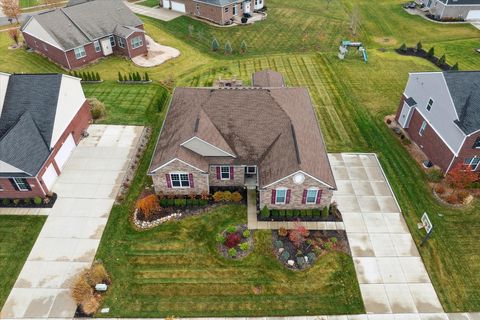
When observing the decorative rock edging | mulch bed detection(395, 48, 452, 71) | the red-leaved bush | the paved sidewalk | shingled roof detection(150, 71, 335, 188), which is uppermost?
shingled roof detection(150, 71, 335, 188)

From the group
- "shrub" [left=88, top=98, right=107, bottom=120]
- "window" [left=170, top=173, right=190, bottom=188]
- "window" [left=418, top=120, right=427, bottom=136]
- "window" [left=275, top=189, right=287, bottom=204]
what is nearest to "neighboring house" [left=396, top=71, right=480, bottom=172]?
"window" [left=418, top=120, right=427, bottom=136]

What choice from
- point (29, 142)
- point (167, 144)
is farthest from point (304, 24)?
point (29, 142)

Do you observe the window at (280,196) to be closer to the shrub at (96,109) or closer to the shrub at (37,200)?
the shrub at (37,200)

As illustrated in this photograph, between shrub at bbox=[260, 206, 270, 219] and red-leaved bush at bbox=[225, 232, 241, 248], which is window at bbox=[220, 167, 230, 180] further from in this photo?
red-leaved bush at bbox=[225, 232, 241, 248]

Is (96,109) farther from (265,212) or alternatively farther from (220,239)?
(265,212)

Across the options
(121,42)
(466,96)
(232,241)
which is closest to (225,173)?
(232,241)

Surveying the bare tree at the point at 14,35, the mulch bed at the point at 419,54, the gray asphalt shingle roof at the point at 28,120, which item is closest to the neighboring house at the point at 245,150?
the gray asphalt shingle roof at the point at 28,120

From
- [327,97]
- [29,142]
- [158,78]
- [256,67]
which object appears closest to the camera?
[29,142]

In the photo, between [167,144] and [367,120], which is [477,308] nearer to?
[367,120]
